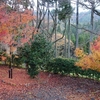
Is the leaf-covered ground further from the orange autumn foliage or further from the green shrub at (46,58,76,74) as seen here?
the orange autumn foliage

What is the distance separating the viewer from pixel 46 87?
13930 millimetres

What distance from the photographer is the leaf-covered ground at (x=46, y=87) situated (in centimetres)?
1168

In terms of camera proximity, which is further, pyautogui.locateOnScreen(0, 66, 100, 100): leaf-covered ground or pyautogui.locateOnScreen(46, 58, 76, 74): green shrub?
pyautogui.locateOnScreen(46, 58, 76, 74): green shrub

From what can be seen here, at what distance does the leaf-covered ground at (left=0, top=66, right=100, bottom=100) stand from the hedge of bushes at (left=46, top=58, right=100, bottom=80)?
0.54 m

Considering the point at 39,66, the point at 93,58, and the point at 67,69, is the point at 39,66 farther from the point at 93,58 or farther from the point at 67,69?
the point at 93,58

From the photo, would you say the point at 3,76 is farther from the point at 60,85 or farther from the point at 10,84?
the point at 60,85

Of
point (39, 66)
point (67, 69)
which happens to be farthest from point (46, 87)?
point (67, 69)

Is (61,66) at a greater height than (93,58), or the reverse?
(93,58)

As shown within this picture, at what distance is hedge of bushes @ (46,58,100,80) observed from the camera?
16038 millimetres

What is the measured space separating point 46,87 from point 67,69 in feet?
11.3

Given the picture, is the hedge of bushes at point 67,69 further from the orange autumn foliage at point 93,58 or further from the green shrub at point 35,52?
the orange autumn foliage at point 93,58

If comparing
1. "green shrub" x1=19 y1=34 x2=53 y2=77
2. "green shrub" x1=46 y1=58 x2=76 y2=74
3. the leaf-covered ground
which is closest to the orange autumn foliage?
the leaf-covered ground

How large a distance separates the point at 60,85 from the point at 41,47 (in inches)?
122

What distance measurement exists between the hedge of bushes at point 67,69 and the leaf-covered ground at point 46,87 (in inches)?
21.2
